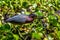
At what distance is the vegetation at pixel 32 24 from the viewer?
2990 mm

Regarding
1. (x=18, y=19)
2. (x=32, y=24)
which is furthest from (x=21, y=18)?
(x=32, y=24)

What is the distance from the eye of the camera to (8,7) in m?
3.89

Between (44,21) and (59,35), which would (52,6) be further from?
(59,35)

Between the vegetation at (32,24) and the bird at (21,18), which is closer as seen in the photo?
the vegetation at (32,24)

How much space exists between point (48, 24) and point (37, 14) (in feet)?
0.72

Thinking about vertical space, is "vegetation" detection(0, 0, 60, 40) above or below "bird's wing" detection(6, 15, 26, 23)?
below

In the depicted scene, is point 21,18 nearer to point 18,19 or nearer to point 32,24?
point 18,19

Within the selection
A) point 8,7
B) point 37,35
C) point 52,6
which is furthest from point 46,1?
point 37,35

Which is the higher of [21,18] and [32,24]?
[21,18]

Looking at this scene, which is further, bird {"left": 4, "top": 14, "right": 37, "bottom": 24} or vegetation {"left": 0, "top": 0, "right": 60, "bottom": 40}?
bird {"left": 4, "top": 14, "right": 37, "bottom": 24}

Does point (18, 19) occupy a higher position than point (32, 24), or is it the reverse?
point (18, 19)

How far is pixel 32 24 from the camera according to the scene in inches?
129

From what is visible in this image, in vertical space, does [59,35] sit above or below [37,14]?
below

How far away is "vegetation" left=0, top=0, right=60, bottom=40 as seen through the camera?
299 cm
